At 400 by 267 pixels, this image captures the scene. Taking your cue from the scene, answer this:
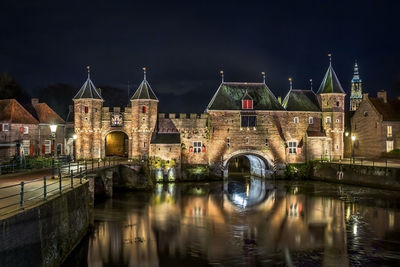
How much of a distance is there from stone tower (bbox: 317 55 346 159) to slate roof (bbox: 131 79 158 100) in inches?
703

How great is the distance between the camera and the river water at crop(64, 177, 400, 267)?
1673 centimetres

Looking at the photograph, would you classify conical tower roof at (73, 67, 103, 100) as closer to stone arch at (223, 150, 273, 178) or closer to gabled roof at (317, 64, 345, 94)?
stone arch at (223, 150, 273, 178)

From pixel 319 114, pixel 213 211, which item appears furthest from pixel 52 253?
pixel 319 114

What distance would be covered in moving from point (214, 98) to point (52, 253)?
97.1ft

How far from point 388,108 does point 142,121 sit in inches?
1090

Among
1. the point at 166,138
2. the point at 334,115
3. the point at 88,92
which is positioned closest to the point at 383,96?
the point at 334,115

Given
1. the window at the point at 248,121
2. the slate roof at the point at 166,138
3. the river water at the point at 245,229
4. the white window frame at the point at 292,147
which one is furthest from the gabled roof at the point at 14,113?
the white window frame at the point at 292,147

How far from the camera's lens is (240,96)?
137 ft

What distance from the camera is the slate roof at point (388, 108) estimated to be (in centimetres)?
4403

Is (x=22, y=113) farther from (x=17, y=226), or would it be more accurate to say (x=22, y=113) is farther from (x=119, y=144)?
(x=17, y=226)

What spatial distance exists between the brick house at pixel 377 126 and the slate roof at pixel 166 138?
881 inches

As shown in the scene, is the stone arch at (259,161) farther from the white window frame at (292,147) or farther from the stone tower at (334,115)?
the stone tower at (334,115)

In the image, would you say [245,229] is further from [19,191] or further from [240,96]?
[240,96]

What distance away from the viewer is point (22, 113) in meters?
39.7
